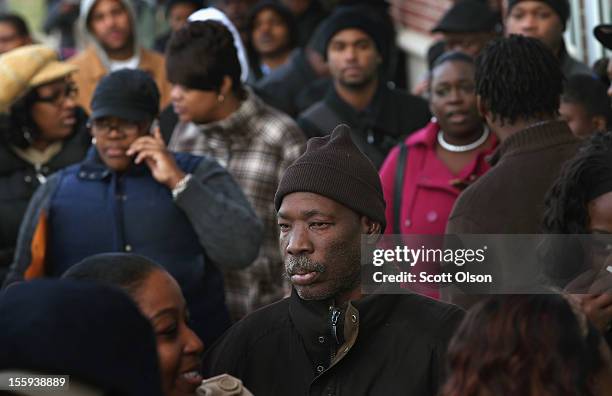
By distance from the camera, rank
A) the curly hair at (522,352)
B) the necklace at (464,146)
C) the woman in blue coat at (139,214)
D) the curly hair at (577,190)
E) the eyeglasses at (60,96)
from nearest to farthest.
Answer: the curly hair at (522,352) → the curly hair at (577,190) → the woman in blue coat at (139,214) → the necklace at (464,146) → the eyeglasses at (60,96)

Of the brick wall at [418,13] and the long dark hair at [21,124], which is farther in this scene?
the brick wall at [418,13]

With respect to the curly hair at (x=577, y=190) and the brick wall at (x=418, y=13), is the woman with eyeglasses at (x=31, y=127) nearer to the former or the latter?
the curly hair at (x=577, y=190)

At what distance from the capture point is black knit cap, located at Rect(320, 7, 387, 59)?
8273 mm

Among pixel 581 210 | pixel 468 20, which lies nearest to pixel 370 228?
pixel 581 210

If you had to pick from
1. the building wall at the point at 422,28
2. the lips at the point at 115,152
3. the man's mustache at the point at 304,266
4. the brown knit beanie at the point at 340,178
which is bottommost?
the man's mustache at the point at 304,266

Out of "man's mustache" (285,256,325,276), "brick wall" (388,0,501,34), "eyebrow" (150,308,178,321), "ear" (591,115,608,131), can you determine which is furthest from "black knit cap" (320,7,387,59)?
"eyebrow" (150,308,178,321)

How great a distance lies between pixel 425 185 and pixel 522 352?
347 cm

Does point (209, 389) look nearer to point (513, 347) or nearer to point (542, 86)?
point (513, 347)

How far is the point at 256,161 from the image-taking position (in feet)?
22.9

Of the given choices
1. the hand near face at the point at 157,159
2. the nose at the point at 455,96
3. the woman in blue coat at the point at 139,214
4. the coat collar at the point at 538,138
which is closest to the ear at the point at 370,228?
the coat collar at the point at 538,138

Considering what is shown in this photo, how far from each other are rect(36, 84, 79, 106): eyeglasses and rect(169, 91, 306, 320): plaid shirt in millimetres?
687

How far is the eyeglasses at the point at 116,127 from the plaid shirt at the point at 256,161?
2.92 ft

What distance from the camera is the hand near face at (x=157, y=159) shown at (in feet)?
19.6

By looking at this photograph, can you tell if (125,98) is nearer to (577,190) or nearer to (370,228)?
(370,228)
